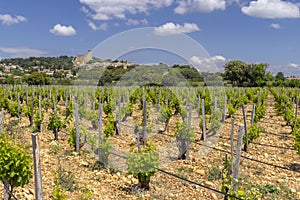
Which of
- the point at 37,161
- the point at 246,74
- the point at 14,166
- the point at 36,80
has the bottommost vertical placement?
the point at 14,166

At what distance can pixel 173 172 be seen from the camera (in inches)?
293

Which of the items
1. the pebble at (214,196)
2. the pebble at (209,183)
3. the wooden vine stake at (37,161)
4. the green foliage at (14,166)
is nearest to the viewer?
the wooden vine stake at (37,161)

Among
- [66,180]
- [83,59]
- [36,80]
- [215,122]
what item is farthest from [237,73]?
[66,180]

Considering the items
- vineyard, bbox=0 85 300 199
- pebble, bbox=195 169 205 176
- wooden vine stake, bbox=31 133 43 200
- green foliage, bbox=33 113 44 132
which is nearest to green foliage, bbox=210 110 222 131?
vineyard, bbox=0 85 300 199

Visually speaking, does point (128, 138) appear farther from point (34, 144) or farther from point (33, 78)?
point (33, 78)

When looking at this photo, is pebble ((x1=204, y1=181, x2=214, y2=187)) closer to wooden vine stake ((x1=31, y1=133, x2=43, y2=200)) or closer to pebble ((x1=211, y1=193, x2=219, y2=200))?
pebble ((x1=211, y1=193, x2=219, y2=200))

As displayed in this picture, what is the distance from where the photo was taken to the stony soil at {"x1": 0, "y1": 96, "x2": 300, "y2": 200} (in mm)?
5992

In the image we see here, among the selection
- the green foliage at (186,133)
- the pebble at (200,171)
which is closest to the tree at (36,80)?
the green foliage at (186,133)

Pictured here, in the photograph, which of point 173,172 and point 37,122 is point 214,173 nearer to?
point 173,172

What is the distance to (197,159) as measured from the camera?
8.52 meters

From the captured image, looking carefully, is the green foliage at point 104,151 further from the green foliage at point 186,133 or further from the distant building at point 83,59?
the distant building at point 83,59

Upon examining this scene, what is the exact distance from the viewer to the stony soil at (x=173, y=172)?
19.7 ft

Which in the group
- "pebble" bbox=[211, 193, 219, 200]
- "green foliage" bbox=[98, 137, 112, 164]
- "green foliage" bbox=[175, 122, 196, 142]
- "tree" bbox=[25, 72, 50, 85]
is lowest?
"pebble" bbox=[211, 193, 219, 200]

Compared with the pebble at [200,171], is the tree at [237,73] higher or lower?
higher
